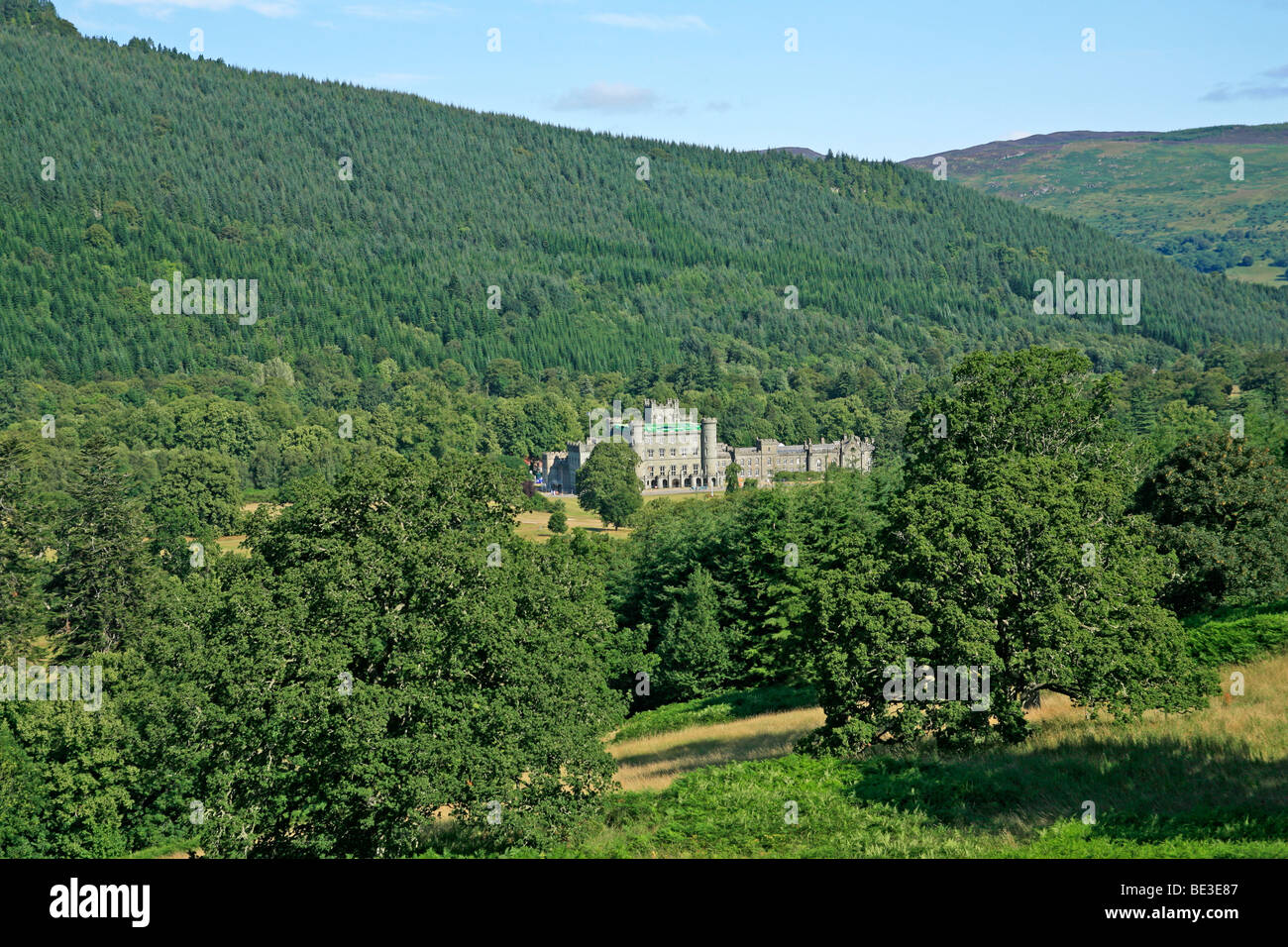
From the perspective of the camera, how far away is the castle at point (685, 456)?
16875cm

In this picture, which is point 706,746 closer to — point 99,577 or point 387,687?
point 387,687

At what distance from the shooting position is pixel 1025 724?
27812 millimetres

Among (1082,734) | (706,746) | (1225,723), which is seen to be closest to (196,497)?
(706,746)

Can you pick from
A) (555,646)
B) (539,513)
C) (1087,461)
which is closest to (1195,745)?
(555,646)

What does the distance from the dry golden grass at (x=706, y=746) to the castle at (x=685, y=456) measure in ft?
393

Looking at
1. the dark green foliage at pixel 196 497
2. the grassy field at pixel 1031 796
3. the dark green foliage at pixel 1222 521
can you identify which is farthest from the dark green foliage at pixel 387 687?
the dark green foliage at pixel 196 497

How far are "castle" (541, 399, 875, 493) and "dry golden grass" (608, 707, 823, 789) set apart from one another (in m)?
120

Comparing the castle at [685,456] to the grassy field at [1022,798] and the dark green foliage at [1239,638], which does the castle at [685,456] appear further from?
the grassy field at [1022,798]

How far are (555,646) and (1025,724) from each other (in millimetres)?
11255

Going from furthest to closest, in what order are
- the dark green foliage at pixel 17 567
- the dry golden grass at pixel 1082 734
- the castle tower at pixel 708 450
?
the castle tower at pixel 708 450 < the dark green foliage at pixel 17 567 < the dry golden grass at pixel 1082 734

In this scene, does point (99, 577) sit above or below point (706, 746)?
above

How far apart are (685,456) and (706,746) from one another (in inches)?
5237

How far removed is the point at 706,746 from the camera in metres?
39.7
